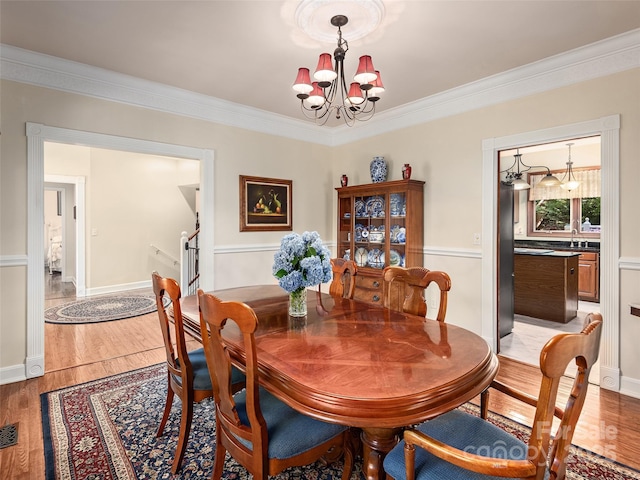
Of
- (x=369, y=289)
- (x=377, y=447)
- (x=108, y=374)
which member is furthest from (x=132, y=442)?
(x=369, y=289)

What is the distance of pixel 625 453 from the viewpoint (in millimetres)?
1990

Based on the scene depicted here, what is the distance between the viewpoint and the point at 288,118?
178 inches

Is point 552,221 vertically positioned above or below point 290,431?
above

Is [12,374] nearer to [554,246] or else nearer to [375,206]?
[375,206]

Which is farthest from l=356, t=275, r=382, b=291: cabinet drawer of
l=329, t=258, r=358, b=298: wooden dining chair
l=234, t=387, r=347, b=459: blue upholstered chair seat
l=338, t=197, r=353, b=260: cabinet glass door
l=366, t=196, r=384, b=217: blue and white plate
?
l=234, t=387, r=347, b=459: blue upholstered chair seat

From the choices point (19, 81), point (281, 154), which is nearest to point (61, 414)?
point (19, 81)

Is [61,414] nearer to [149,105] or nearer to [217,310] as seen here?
[217,310]

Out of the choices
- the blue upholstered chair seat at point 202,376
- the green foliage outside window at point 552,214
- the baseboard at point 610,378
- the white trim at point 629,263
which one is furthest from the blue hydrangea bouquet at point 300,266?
the green foliage outside window at point 552,214

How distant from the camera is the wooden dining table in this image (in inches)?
44.4

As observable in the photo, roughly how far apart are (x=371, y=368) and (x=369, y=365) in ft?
0.08

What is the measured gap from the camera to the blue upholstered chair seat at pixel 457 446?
1185mm

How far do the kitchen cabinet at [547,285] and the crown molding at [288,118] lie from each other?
7.97ft

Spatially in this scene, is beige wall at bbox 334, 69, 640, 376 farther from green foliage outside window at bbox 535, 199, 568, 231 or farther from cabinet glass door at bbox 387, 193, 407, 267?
green foliage outside window at bbox 535, 199, 568, 231

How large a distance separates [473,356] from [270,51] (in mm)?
2609
